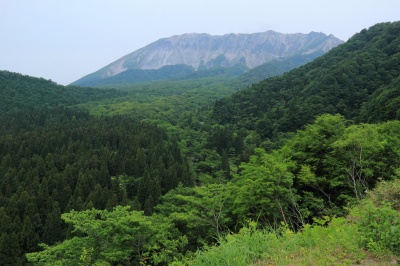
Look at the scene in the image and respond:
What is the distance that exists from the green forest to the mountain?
1.27ft

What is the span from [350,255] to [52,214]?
39563 millimetres

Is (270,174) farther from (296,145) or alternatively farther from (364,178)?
(296,145)

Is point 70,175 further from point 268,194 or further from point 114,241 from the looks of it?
point 268,194

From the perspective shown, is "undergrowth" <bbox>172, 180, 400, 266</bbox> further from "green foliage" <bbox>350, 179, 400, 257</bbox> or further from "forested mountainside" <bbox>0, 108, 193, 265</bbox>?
"forested mountainside" <bbox>0, 108, 193, 265</bbox>

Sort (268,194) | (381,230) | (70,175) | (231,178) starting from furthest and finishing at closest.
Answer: (231,178) → (70,175) → (268,194) → (381,230)

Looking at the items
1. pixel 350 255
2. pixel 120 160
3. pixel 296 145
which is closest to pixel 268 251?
pixel 350 255

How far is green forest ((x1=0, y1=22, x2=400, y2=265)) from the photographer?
729cm

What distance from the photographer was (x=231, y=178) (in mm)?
53281

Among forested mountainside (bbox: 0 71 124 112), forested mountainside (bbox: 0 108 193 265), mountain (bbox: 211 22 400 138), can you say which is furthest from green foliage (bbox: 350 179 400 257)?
forested mountainside (bbox: 0 71 124 112)

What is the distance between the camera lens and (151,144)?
230 feet

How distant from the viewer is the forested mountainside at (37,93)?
142 metres

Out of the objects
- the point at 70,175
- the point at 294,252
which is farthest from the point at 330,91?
the point at 294,252

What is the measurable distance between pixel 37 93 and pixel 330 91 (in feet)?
474

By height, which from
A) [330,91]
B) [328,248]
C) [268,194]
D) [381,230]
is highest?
[381,230]
